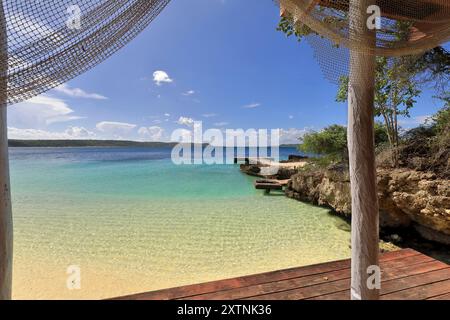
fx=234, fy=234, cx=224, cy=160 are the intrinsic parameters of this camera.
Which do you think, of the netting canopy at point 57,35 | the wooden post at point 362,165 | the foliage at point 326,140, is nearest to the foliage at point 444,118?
the wooden post at point 362,165

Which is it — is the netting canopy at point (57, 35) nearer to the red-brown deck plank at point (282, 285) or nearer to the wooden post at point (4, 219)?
the wooden post at point (4, 219)

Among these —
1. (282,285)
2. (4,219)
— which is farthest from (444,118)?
(4,219)

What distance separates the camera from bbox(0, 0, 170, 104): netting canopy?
3.42 ft

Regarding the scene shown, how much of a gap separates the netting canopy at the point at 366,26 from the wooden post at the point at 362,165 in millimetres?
35

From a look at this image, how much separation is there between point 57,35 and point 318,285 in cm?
254

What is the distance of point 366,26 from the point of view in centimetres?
131

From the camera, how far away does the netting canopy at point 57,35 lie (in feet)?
3.42

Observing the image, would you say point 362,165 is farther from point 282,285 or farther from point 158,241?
point 158,241

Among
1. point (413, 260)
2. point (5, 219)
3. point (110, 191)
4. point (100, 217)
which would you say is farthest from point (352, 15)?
point (110, 191)

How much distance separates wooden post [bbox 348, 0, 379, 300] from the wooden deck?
63cm

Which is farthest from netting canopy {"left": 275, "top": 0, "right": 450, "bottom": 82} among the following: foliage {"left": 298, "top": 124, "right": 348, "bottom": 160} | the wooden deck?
foliage {"left": 298, "top": 124, "right": 348, "bottom": 160}

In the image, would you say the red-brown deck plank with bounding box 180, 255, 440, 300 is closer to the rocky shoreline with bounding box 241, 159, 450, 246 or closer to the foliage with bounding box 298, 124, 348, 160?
the rocky shoreline with bounding box 241, 159, 450, 246

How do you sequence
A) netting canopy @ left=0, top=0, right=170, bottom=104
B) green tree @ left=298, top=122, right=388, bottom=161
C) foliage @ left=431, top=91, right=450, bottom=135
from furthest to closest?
1. green tree @ left=298, top=122, right=388, bottom=161
2. foliage @ left=431, top=91, right=450, bottom=135
3. netting canopy @ left=0, top=0, right=170, bottom=104
